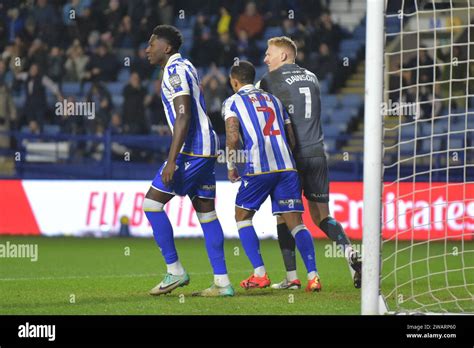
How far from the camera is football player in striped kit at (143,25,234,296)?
26.1 ft

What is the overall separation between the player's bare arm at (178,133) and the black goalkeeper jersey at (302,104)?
123cm

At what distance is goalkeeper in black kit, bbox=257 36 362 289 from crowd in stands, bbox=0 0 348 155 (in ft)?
27.8

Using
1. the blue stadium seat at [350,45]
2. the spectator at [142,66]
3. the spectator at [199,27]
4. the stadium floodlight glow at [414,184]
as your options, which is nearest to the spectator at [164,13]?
the spectator at [199,27]

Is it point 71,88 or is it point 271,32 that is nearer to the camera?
point 71,88

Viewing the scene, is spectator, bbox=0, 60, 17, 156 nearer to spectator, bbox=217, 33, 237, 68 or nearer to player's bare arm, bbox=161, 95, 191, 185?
spectator, bbox=217, 33, 237, 68

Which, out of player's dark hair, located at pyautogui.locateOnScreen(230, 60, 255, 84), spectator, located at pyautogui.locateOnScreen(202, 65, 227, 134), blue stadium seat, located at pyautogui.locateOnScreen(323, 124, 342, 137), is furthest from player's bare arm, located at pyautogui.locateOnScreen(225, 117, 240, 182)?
blue stadium seat, located at pyautogui.locateOnScreen(323, 124, 342, 137)

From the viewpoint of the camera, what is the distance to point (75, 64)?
747 inches

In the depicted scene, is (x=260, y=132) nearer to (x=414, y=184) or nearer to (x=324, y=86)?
(x=414, y=184)

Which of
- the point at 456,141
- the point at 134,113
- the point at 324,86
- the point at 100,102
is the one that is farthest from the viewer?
the point at 324,86

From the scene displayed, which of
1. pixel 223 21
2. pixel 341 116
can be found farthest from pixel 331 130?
pixel 223 21

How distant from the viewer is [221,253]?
816 centimetres

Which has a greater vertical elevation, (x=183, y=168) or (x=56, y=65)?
(x=56, y=65)

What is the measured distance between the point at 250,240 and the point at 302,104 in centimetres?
124

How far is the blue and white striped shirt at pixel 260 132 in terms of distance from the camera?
27.7ft
